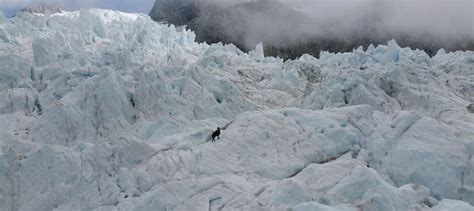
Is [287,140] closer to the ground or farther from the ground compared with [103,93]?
farther from the ground

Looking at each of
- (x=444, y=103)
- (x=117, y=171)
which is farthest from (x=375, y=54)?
(x=117, y=171)

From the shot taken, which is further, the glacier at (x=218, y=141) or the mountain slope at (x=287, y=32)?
the mountain slope at (x=287, y=32)

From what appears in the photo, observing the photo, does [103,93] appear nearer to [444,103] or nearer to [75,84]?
[75,84]

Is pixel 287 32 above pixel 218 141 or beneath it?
beneath

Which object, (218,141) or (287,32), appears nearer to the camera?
(218,141)

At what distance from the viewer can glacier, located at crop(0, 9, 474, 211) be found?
1709 cm

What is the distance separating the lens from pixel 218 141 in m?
20.8

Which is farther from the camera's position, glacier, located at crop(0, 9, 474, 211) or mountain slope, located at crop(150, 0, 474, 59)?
mountain slope, located at crop(150, 0, 474, 59)

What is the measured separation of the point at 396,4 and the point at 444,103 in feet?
199

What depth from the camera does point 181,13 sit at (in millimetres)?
83000

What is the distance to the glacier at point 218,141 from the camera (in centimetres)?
1709

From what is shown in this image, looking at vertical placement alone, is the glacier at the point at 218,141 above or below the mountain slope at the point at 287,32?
above

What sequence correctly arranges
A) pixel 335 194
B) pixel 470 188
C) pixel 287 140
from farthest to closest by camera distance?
pixel 287 140 < pixel 470 188 < pixel 335 194

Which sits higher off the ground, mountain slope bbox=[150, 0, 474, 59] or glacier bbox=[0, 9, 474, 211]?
glacier bbox=[0, 9, 474, 211]
